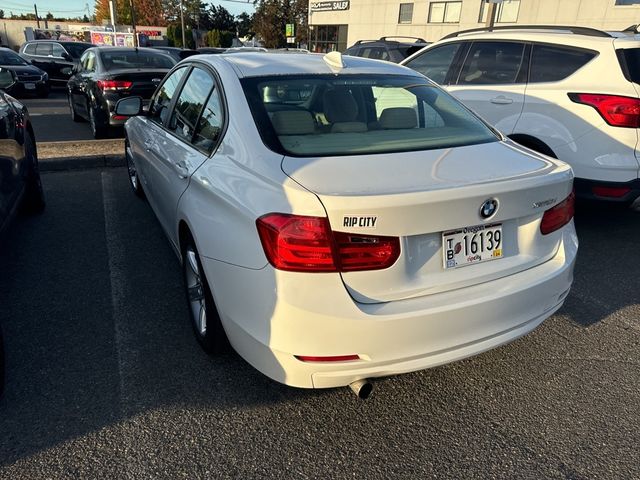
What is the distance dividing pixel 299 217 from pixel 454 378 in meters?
1.42

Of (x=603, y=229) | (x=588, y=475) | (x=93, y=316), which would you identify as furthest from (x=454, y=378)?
(x=603, y=229)

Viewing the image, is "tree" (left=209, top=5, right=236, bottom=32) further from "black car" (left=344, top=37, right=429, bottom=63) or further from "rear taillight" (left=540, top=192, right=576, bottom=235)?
"rear taillight" (left=540, top=192, right=576, bottom=235)

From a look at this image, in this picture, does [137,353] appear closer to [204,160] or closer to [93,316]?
[93,316]

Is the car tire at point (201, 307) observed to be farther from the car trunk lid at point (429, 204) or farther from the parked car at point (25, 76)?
the parked car at point (25, 76)

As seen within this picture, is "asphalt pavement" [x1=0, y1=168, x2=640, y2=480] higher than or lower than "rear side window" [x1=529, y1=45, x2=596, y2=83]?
lower

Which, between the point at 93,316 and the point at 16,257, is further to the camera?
the point at 16,257

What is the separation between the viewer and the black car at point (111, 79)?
8016 mm

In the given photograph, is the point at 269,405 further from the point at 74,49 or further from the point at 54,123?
the point at 74,49

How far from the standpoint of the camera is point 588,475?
6.86 feet

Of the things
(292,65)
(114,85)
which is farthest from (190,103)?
(114,85)

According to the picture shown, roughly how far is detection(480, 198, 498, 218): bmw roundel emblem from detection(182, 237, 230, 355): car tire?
133 centimetres

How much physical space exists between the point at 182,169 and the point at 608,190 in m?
3.65

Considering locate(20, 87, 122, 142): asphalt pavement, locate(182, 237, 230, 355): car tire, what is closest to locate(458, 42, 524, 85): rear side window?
locate(182, 237, 230, 355): car tire

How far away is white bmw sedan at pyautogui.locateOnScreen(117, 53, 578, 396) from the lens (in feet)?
6.27
